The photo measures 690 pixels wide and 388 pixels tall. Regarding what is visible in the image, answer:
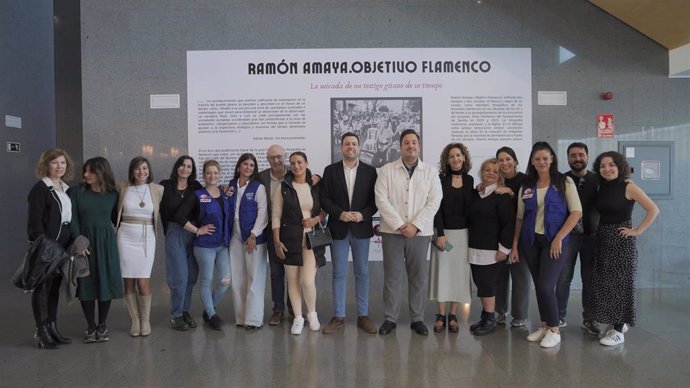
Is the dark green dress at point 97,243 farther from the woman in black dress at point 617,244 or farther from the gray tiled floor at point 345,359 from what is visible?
the woman in black dress at point 617,244

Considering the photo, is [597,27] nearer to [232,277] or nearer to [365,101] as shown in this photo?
[365,101]

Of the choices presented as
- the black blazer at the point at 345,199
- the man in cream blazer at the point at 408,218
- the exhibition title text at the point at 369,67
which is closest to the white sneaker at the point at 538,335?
the man in cream blazer at the point at 408,218

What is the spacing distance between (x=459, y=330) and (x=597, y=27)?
13.2 feet

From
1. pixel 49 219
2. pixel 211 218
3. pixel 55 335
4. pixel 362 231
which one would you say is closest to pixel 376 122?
pixel 362 231

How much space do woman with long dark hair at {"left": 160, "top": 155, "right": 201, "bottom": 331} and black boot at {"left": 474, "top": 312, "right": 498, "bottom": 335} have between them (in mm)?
2613

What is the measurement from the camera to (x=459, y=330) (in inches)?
159

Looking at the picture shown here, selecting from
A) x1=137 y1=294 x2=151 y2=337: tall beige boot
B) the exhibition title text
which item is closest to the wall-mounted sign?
the exhibition title text

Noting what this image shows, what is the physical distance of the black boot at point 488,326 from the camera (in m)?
3.93

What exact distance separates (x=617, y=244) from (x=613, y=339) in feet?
2.56

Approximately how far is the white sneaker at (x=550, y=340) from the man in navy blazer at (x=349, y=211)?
1393mm

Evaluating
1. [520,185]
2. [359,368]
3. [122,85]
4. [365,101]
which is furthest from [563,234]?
[122,85]

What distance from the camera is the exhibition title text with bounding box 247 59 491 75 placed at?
5293mm

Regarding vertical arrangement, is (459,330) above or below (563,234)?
below

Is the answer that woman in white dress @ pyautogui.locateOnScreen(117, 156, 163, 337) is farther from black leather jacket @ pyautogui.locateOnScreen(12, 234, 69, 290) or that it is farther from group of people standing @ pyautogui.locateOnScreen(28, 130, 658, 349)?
black leather jacket @ pyautogui.locateOnScreen(12, 234, 69, 290)
